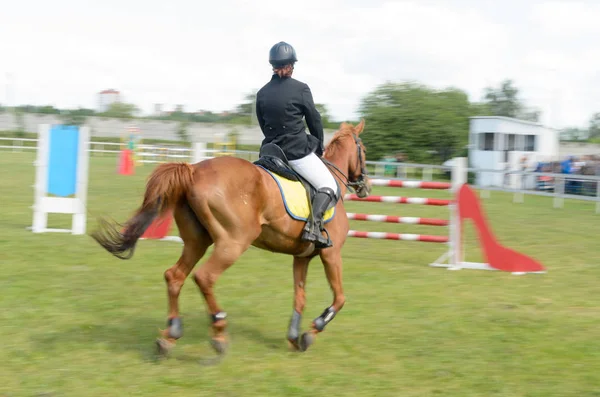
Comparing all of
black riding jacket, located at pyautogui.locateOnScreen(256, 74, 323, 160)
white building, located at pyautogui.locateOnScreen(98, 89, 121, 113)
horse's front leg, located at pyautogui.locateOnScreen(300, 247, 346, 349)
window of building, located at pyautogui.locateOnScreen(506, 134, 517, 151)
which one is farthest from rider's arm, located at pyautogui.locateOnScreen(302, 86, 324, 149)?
white building, located at pyautogui.locateOnScreen(98, 89, 121, 113)

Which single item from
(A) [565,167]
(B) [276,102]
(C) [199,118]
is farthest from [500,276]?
(C) [199,118]

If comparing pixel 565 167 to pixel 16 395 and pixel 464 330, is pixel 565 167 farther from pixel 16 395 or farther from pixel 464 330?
pixel 16 395

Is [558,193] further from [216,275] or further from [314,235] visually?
[216,275]

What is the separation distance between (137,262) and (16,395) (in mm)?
5399

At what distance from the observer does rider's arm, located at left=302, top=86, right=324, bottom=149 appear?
21.4 ft

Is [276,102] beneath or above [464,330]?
above

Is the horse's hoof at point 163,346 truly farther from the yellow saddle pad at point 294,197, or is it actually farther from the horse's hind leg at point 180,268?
the yellow saddle pad at point 294,197

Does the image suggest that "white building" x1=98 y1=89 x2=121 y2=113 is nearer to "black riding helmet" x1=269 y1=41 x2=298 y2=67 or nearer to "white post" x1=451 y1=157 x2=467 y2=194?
"white post" x1=451 y1=157 x2=467 y2=194

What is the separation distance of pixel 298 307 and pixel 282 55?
2347 millimetres

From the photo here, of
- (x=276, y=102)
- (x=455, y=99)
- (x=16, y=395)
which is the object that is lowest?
(x=16, y=395)

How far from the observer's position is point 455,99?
4662 cm

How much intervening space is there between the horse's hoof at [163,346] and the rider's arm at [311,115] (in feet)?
7.79

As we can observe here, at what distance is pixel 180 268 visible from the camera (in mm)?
6020

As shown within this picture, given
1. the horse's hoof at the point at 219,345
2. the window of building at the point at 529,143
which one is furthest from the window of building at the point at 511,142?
the horse's hoof at the point at 219,345
